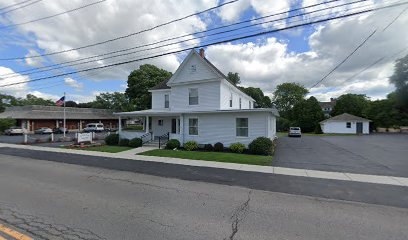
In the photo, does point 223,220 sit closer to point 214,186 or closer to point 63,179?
point 214,186

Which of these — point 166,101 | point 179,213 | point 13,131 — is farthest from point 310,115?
point 13,131

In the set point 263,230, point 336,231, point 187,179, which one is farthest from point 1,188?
point 336,231

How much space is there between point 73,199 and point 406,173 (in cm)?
1358

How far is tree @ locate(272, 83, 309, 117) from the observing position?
76744 mm

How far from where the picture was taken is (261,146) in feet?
51.8

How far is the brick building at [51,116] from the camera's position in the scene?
43.3 metres

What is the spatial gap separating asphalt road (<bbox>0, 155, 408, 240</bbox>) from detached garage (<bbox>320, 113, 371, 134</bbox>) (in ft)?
155

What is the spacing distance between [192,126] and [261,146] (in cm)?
679

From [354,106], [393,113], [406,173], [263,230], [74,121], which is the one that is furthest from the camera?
[354,106]

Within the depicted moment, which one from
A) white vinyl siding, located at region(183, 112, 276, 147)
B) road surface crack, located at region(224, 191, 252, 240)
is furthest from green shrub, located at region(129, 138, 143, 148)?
road surface crack, located at region(224, 191, 252, 240)

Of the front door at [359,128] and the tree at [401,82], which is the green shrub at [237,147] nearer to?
the tree at [401,82]

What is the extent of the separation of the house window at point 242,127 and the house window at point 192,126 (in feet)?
12.7

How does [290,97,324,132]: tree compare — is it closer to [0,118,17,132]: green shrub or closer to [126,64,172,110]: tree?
[126,64,172,110]: tree

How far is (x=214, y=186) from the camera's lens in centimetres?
812
